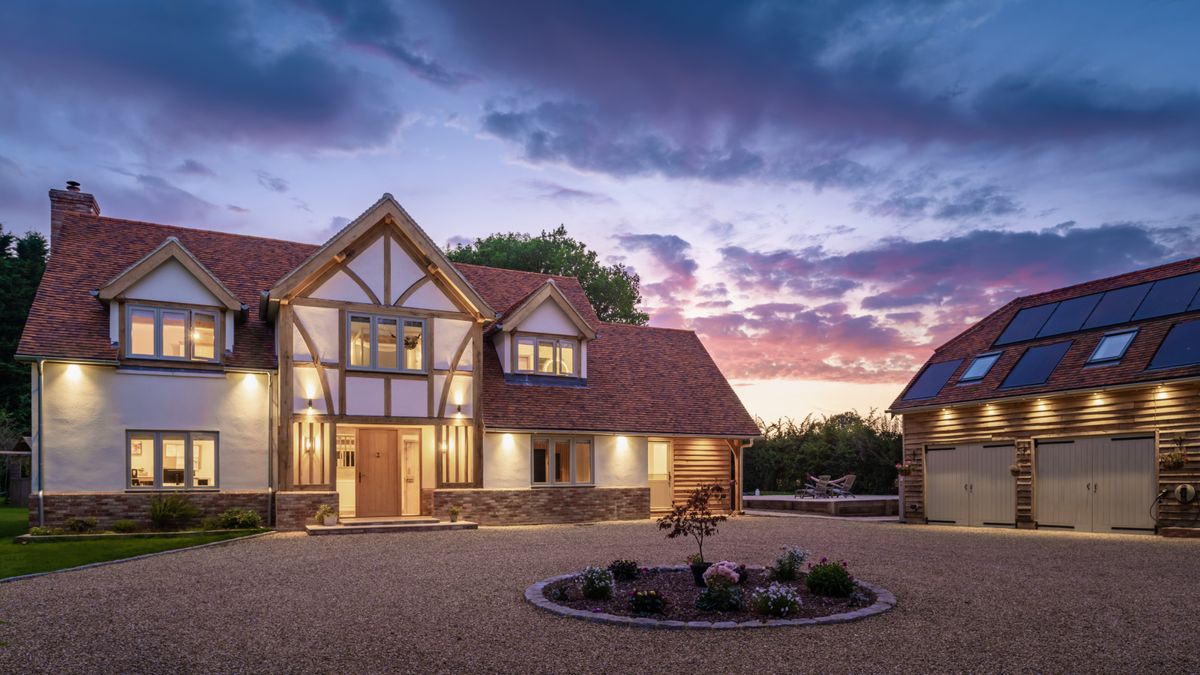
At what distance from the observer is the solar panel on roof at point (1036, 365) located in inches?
873

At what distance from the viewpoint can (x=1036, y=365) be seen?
74.4 ft

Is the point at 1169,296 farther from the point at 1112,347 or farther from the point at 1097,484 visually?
the point at 1097,484

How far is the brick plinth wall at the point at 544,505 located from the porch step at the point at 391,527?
2.46 feet

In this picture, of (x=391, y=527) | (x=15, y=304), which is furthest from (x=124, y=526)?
(x=15, y=304)

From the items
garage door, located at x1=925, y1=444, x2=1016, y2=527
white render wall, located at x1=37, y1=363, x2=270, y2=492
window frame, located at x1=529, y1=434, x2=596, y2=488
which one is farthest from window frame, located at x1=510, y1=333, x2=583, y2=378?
garage door, located at x1=925, y1=444, x2=1016, y2=527

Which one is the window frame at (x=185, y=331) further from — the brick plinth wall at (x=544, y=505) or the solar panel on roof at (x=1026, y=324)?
the solar panel on roof at (x=1026, y=324)

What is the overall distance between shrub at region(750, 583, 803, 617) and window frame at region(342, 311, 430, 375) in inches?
608

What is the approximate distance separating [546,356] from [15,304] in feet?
127

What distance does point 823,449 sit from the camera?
126ft

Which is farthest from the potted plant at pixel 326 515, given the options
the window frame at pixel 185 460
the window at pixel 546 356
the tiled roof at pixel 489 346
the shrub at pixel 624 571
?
A: the shrub at pixel 624 571

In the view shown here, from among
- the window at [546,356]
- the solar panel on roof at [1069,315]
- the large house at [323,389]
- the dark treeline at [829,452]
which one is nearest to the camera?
the large house at [323,389]

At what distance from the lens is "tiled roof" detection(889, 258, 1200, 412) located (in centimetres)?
2002

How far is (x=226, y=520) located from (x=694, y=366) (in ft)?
53.6

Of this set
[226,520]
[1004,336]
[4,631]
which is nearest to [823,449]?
[1004,336]
